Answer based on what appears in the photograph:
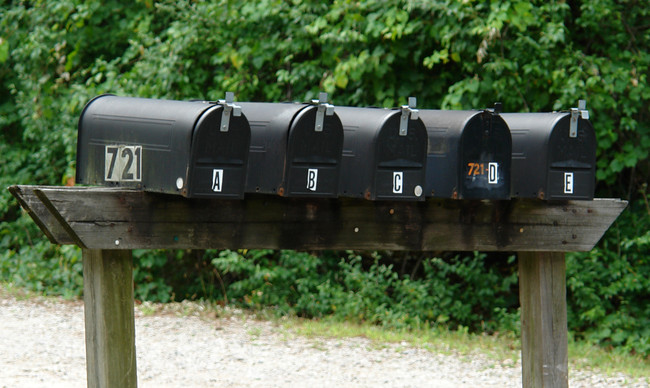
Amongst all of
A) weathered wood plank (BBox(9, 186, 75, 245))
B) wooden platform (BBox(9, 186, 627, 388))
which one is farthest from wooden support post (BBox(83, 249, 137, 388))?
weathered wood plank (BBox(9, 186, 75, 245))

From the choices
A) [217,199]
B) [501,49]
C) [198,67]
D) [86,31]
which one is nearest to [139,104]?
[217,199]

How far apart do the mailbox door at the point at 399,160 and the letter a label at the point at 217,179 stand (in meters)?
0.53

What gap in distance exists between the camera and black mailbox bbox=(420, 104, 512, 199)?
9.36 ft

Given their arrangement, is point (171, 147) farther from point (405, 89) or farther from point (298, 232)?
point (405, 89)

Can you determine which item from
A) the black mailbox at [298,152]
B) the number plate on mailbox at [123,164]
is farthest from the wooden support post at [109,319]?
the black mailbox at [298,152]

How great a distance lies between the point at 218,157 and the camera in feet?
8.23

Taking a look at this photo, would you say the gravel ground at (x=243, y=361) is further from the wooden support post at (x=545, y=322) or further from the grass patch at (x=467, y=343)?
the wooden support post at (x=545, y=322)

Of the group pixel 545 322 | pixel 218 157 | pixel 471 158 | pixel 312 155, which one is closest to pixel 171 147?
pixel 218 157

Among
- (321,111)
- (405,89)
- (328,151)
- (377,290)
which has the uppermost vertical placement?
(405,89)

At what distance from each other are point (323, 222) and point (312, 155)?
301mm

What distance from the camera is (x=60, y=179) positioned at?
9312mm

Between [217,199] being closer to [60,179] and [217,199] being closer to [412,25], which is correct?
[412,25]

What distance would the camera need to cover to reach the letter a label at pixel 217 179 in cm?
251

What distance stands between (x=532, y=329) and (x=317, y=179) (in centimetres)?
120
